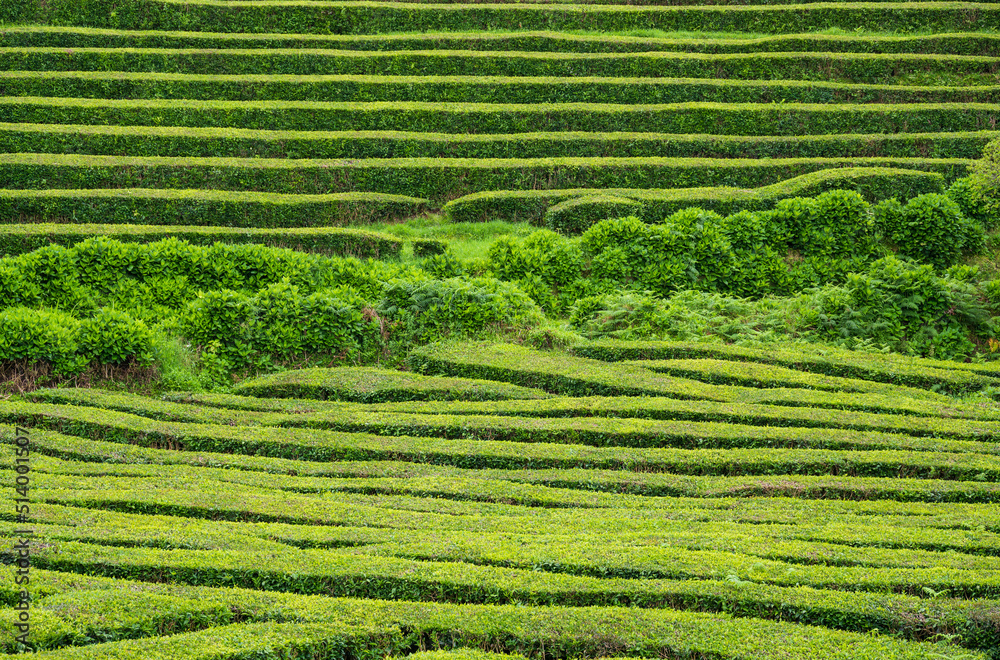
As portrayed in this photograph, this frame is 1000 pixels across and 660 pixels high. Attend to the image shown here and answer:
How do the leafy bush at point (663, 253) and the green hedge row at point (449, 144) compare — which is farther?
the green hedge row at point (449, 144)

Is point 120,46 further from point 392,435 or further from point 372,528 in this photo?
point 372,528

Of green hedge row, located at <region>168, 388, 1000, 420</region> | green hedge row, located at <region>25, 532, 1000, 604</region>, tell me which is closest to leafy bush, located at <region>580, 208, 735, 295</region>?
green hedge row, located at <region>168, 388, 1000, 420</region>

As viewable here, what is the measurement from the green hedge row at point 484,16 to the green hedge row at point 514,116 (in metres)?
5.47

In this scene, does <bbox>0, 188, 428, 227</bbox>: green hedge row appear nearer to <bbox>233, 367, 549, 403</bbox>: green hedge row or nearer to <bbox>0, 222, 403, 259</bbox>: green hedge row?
<bbox>0, 222, 403, 259</bbox>: green hedge row

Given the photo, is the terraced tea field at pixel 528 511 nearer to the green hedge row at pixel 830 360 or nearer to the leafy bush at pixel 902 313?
the green hedge row at pixel 830 360

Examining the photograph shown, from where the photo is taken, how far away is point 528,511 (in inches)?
473

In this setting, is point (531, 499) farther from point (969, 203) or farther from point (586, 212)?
point (969, 203)

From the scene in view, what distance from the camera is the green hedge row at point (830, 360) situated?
1684cm

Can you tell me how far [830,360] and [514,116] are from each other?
12713mm

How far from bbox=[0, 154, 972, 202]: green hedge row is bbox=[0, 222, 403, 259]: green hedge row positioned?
74.6 inches

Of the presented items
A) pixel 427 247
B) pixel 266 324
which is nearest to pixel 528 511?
pixel 266 324

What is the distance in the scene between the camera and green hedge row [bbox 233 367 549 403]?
1614cm

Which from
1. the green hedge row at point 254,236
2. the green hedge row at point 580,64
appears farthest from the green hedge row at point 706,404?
the green hedge row at point 580,64

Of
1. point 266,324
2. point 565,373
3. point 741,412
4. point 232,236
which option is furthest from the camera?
point 232,236
